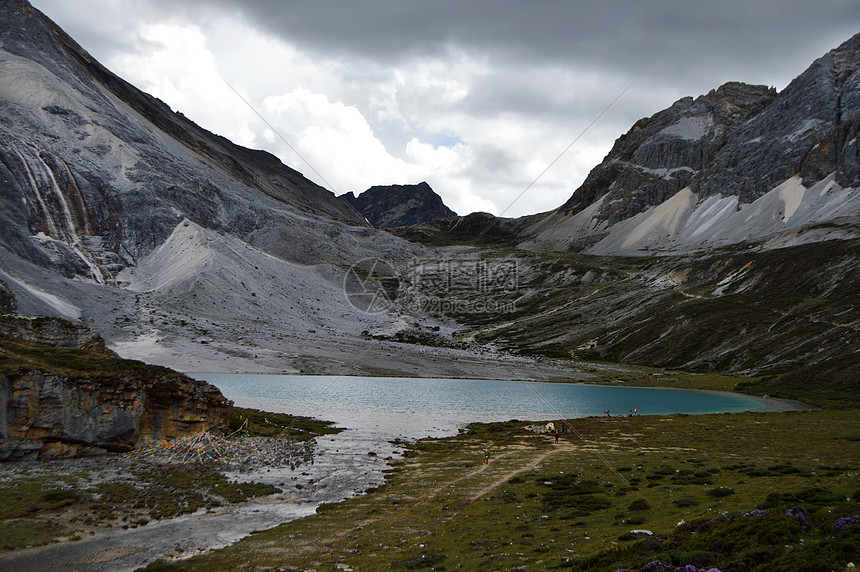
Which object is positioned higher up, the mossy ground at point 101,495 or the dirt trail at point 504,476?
the mossy ground at point 101,495

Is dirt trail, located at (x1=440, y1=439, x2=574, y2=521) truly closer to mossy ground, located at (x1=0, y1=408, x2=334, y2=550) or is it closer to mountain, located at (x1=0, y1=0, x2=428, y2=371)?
mossy ground, located at (x1=0, y1=408, x2=334, y2=550)

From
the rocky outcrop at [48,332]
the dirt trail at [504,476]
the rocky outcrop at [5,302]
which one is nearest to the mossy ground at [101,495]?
the dirt trail at [504,476]

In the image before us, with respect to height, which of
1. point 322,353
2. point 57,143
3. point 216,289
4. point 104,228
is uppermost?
point 57,143

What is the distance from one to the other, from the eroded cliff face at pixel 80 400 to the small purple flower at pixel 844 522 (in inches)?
1519

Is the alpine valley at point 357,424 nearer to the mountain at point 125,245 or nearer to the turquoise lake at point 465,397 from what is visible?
the mountain at point 125,245

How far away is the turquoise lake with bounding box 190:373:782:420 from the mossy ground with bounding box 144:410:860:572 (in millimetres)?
28548

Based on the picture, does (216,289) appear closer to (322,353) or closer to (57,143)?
(322,353)

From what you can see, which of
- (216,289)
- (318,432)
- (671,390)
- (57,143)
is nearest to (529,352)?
(671,390)

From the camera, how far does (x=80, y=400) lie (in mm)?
34781

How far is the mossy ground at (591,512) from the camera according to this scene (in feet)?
57.5

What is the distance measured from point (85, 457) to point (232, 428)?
1493 centimetres

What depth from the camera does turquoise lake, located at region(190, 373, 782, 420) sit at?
77.7m

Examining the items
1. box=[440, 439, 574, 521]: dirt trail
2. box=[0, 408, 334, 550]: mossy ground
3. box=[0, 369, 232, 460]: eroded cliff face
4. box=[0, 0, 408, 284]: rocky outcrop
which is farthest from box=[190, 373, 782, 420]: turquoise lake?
box=[0, 0, 408, 284]: rocky outcrop

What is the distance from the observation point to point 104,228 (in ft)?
513
